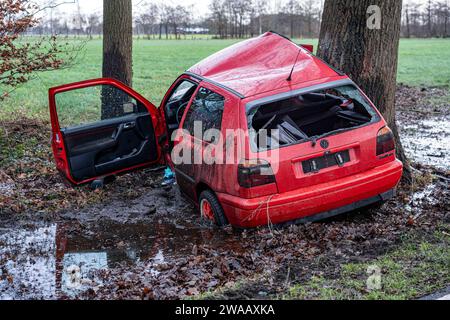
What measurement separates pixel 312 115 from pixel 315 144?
120cm

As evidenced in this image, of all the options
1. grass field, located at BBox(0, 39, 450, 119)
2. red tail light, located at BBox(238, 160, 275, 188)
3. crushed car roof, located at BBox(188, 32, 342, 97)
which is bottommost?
grass field, located at BBox(0, 39, 450, 119)

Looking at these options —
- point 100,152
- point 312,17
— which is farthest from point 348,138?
point 312,17

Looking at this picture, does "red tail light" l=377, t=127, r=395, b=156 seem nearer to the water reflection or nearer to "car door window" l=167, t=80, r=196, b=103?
the water reflection

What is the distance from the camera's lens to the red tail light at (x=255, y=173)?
243 inches

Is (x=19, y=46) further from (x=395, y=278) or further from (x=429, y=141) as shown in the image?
(x=395, y=278)

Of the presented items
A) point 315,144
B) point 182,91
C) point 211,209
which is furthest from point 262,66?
point 211,209

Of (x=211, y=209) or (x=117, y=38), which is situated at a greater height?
(x=117, y=38)

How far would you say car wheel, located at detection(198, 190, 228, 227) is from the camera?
22.0ft

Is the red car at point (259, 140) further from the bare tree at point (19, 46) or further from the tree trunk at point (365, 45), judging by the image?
the bare tree at point (19, 46)

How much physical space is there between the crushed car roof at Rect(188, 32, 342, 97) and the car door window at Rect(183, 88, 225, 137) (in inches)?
7.3

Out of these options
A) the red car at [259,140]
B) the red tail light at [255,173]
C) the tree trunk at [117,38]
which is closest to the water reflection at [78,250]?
the red car at [259,140]

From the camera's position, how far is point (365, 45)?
319 inches

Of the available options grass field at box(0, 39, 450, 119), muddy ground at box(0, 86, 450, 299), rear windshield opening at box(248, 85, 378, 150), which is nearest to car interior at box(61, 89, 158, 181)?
muddy ground at box(0, 86, 450, 299)

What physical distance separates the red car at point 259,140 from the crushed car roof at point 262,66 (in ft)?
0.05
